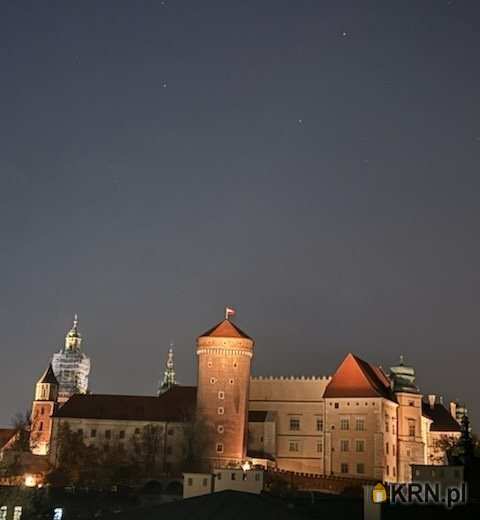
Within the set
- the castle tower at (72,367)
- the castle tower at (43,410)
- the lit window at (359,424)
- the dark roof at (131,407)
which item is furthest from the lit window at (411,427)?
the castle tower at (72,367)

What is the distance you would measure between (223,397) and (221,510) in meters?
41.6

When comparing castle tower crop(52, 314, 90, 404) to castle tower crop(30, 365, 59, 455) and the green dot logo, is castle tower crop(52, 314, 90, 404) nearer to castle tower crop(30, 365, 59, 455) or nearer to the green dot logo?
castle tower crop(30, 365, 59, 455)

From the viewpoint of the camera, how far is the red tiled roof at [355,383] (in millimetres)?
86250

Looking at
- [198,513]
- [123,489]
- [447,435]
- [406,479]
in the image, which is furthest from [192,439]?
[198,513]

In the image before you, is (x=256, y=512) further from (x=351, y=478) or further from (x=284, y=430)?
(x=284, y=430)

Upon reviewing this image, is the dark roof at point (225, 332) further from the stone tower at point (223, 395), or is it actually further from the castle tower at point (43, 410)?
the castle tower at point (43, 410)

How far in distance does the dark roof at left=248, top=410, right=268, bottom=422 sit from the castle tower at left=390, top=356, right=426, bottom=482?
520 inches

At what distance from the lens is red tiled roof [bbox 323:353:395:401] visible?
283 feet

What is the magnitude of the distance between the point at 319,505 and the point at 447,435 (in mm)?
42504

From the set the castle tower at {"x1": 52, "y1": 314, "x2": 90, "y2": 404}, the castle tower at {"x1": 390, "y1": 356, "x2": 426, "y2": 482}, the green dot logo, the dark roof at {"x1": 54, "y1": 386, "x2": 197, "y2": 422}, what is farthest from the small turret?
the castle tower at {"x1": 52, "y1": 314, "x2": 90, "y2": 404}

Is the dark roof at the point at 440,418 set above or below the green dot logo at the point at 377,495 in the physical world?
above

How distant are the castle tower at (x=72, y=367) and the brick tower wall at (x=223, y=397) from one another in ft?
267

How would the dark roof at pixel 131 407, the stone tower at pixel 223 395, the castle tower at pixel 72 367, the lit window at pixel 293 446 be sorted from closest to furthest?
the stone tower at pixel 223 395, the dark roof at pixel 131 407, the lit window at pixel 293 446, the castle tower at pixel 72 367

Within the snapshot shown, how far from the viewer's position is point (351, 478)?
82.1 meters
